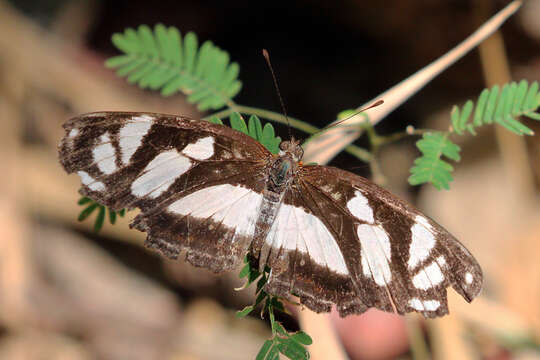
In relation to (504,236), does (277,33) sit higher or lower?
higher

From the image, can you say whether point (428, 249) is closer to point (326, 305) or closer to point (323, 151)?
point (326, 305)

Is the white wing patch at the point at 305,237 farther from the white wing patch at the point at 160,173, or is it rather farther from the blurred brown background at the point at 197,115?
the blurred brown background at the point at 197,115

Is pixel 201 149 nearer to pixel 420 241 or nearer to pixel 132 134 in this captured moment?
pixel 132 134

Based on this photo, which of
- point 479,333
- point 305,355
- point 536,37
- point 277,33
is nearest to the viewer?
point 305,355

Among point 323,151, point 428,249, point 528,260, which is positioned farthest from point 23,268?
point 528,260

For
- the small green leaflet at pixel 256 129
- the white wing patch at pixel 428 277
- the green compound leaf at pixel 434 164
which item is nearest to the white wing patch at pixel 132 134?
the small green leaflet at pixel 256 129

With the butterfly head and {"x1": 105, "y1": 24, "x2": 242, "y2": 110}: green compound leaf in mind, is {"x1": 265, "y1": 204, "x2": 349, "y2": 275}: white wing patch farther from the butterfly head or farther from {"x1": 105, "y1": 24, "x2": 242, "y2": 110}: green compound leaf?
{"x1": 105, "y1": 24, "x2": 242, "y2": 110}: green compound leaf

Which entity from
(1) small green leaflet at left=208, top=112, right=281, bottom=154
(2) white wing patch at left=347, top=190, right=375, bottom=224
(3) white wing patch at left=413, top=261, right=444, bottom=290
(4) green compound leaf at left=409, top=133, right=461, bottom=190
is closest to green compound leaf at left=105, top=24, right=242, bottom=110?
(1) small green leaflet at left=208, top=112, right=281, bottom=154
